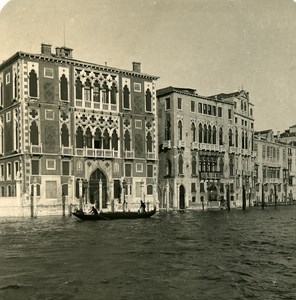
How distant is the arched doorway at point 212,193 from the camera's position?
4553cm

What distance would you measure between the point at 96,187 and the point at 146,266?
2309 centimetres

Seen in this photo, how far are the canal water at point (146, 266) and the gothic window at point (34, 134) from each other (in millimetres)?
12651

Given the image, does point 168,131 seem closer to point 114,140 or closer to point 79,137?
point 114,140

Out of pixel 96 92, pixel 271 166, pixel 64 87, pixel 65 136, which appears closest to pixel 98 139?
pixel 65 136

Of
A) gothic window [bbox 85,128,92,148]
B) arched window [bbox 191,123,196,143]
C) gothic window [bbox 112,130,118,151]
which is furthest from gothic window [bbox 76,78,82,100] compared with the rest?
arched window [bbox 191,123,196,143]

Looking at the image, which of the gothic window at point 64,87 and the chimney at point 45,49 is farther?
the gothic window at point 64,87

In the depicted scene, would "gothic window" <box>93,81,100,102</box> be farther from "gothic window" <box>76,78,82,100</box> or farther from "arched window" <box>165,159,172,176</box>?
"arched window" <box>165,159,172,176</box>

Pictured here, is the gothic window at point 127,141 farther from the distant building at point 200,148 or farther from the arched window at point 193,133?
the arched window at point 193,133

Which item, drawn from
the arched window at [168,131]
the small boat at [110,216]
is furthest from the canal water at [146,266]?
the arched window at [168,131]

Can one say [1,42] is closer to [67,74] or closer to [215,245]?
[215,245]

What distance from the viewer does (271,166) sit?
5828 centimetres

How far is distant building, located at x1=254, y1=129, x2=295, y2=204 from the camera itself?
55.6 metres

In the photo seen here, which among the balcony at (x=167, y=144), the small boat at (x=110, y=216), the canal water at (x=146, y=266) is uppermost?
the balcony at (x=167, y=144)

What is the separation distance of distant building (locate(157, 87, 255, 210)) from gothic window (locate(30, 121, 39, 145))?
12.6 m
